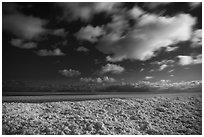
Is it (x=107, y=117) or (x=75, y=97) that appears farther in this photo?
(x=75, y=97)

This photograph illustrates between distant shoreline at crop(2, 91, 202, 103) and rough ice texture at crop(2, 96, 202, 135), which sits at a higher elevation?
distant shoreline at crop(2, 91, 202, 103)

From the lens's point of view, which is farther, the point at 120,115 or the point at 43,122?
the point at 120,115

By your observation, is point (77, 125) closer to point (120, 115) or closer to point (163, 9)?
point (120, 115)

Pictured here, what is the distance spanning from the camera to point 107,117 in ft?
8.88

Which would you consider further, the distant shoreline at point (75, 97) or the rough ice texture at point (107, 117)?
the distant shoreline at point (75, 97)

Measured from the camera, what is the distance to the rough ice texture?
2469mm

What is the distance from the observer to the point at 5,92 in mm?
2947

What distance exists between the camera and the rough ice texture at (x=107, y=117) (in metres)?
2.47

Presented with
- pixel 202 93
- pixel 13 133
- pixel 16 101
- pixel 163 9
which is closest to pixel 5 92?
pixel 16 101

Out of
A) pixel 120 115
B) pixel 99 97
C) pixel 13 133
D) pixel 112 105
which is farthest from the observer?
pixel 99 97

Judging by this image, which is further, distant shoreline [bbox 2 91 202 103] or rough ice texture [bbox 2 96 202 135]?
distant shoreline [bbox 2 91 202 103]

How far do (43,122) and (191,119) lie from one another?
2.22 metres

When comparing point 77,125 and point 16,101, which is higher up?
point 16,101

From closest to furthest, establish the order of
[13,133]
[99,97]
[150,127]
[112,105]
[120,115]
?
[13,133] → [150,127] → [120,115] → [112,105] → [99,97]
